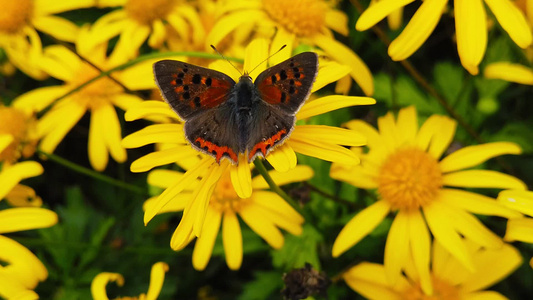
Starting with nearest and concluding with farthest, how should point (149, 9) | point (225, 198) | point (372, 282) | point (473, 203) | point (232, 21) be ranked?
point (473, 203) < point (372, 282) < point (225, 198) < point (232, 21) < point (149, 9)

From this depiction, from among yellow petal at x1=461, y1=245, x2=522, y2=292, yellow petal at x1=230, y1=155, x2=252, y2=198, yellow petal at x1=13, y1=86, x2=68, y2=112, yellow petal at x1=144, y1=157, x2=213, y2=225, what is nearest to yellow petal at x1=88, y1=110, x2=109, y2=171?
yellow petal at x1=13, y1=86, x2=68, y2=112

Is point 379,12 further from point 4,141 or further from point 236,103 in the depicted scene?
point 4,141

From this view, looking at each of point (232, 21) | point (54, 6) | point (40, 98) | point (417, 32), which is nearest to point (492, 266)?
point (417, 32)

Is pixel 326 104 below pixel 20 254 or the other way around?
A: below

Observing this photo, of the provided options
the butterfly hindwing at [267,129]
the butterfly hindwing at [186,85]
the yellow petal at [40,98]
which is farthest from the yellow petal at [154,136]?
the yellow petal at [40,98]

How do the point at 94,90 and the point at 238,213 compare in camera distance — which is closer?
the point at 238,213

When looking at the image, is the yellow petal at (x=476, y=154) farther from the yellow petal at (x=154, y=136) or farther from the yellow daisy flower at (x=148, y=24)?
the yellow daisy flower at (x=148, y=24)

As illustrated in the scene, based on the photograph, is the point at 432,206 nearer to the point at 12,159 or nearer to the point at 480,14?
the point at 480,14
